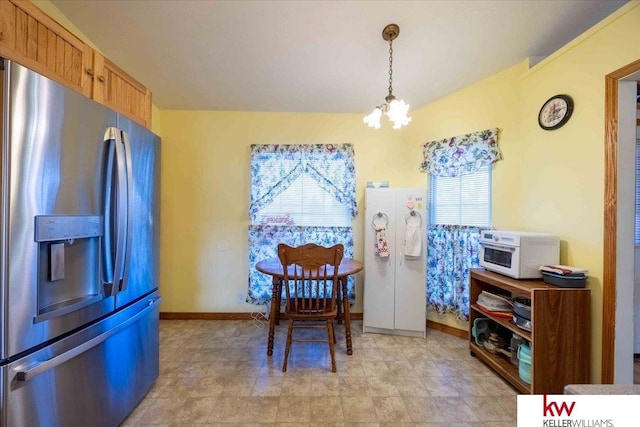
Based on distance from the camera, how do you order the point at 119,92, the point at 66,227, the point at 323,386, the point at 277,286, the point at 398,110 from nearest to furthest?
the point at 66,227 → the point at 119,92 → the point at 398,110 → the point at 323,386 → the point at 277,286

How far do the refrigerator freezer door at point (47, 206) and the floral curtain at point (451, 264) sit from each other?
2900 millimetres

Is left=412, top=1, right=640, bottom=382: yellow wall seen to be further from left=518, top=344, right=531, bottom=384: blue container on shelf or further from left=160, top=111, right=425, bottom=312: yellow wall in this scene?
left=160, top=111, right=425, bottom=312: yellow wall

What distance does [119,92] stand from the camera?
1.60 m

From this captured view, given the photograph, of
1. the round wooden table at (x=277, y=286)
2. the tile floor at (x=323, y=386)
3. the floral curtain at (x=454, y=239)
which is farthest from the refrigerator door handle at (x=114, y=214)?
the floral curtain at (x=454, y=239)

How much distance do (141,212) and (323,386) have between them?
5.78 feet

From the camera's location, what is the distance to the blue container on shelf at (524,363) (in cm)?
180

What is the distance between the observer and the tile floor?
5.36ft

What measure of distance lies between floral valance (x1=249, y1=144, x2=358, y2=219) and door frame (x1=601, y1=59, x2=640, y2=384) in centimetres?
206

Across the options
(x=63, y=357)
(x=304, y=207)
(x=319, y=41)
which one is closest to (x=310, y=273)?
(x=304, y=207)

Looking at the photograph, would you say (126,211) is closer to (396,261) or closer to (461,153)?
(396,261)

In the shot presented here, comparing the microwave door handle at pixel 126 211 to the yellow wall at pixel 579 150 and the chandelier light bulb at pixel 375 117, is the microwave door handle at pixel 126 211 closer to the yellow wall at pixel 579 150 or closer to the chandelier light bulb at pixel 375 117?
the chandelier light bulb at pixel 375 117

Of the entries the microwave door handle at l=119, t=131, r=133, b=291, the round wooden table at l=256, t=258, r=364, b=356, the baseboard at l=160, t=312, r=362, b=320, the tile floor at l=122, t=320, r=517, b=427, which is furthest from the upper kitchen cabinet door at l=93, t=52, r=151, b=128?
the baseboard at l=160, t=312, r=362, b=320

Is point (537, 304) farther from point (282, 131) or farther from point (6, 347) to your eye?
point (282, 131)

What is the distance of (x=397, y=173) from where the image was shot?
320 cm
